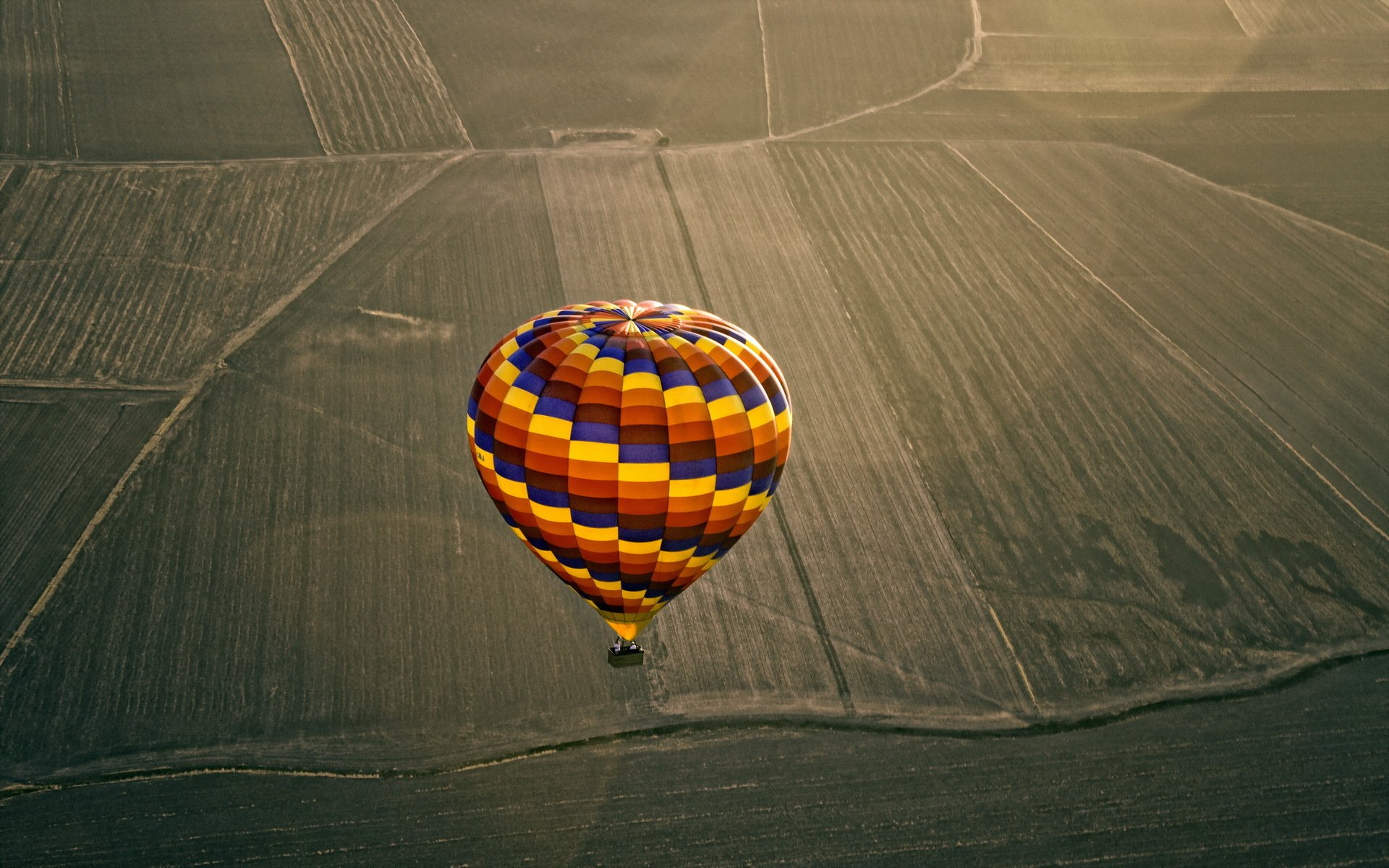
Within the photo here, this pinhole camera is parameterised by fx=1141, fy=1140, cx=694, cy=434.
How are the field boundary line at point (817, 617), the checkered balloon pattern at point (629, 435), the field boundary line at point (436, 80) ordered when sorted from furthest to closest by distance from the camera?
the field boundary line at point (436, 80)
the field boundary line at point (817, 617)
the checkered balloon pattern at point (629, 435)

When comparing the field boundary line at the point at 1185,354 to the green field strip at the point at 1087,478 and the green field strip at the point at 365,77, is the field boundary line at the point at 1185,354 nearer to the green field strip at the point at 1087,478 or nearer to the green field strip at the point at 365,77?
the green field strip at the point at 1087,478

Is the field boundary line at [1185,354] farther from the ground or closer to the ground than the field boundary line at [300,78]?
farther from the ground

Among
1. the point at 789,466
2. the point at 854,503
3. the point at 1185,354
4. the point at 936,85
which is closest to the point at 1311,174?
the point at 936,85

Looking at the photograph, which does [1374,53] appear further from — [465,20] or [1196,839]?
[1196,839]

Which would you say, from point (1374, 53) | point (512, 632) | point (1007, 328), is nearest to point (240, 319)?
point (512, 632)

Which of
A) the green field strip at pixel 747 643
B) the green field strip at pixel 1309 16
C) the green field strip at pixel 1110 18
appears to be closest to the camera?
the green field strip at pixel 747 643

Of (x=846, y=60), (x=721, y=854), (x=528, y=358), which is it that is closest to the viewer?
(x=528, y=358)

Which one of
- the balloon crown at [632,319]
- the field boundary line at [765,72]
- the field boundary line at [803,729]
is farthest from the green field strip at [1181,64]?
the balloon crown at [632,319]

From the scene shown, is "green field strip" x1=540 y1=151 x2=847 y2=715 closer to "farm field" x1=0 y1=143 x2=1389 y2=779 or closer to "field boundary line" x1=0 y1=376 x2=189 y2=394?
"farm field" x1=0 y1=143 x2=1389 y2=779
